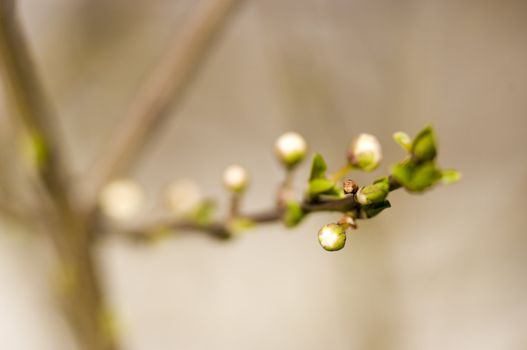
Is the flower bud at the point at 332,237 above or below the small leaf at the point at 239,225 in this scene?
below

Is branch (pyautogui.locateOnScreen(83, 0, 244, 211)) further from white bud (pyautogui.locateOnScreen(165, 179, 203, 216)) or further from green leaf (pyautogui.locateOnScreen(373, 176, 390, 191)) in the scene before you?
green leaf (pyautogui.locateOnScreen(373, 176, 390, 191))

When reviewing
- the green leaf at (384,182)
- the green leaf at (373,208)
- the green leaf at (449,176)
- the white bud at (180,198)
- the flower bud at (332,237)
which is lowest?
the flower bud at (332,237)

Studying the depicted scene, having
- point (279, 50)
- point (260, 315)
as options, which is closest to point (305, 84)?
point (279, 50)

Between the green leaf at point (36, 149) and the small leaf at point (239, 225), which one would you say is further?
the green leaf at point (36, 149)

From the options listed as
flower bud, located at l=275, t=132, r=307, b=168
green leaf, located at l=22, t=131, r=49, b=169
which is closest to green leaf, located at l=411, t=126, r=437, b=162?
flower bud, located at l=275, t=132, r=307, b=168

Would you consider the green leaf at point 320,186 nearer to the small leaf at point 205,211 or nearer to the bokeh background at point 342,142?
the small leaf at point 205,211

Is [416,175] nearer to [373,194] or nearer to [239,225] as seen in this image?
[373,194]

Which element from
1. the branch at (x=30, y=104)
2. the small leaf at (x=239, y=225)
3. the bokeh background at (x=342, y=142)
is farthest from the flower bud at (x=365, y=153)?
the bokeh background at (x=342, y=142)

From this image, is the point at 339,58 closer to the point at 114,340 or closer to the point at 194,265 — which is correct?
the point at 194,265
